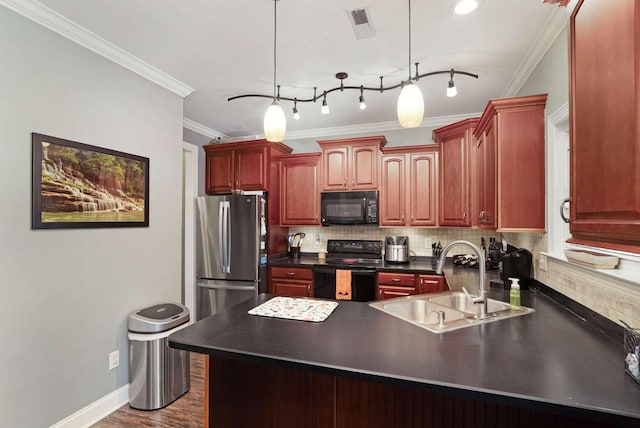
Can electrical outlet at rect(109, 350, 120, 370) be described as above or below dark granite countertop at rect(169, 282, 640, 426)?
below

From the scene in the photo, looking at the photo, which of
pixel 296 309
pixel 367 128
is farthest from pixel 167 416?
pixel 367 128

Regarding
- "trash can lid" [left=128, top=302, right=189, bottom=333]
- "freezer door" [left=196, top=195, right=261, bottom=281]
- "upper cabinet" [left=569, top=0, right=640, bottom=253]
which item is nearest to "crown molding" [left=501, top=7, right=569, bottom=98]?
"upper cabinet" [left=569, top=0, right=640, bottom=253]

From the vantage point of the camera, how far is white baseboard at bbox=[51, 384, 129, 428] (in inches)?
79.1

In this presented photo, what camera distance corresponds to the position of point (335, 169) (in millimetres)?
3863

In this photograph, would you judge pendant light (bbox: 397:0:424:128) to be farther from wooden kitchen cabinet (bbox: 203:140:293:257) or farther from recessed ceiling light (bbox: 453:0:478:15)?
wooden kitchen cabinet (bbox: 203:140:293:257)

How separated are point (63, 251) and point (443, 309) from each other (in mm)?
2411

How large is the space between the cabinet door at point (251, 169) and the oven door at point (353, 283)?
1.28 meters

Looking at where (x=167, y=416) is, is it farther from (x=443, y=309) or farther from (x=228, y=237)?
(x=443, y=309)

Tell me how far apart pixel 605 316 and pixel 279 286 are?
2.86 metres

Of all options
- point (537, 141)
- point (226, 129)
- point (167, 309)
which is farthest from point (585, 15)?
point (226, 129)

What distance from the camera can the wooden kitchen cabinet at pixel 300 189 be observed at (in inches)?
156

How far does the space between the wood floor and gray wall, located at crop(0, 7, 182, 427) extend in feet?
0.64

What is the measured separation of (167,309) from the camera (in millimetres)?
2529

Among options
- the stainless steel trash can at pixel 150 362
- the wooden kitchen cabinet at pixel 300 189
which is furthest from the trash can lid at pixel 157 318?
the wooden kitchen cabinet at pixel 300 189
